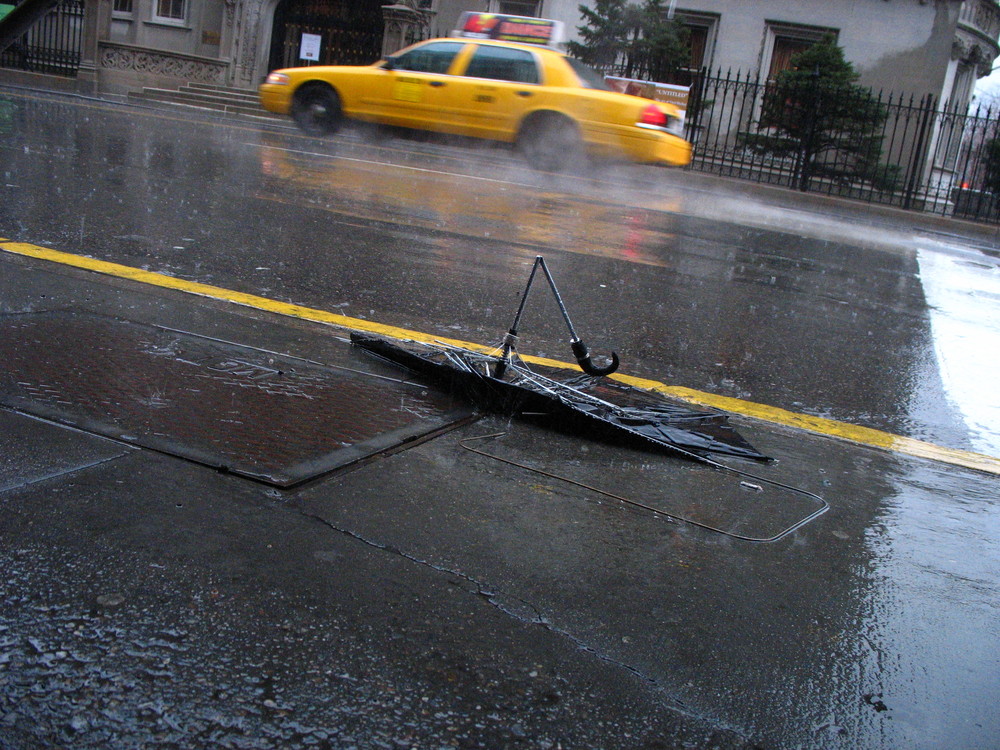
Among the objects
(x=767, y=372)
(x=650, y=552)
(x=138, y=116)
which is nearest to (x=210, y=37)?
(x=138, y=116)

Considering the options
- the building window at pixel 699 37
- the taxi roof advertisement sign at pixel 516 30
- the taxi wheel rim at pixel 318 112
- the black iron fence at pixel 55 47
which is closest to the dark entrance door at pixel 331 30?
the black iron fence at pixel 55 47

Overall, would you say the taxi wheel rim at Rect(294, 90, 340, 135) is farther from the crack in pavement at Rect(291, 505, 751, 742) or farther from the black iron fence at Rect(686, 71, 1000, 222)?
the crack in pavement at Rect(291, 505, 751, 742)

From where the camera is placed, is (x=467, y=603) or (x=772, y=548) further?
(x=772, y=548)

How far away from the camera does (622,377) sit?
14.8 ft

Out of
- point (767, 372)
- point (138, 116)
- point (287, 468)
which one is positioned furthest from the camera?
point (138, 116)

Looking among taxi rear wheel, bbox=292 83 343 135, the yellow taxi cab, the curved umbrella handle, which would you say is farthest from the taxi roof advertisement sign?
the curved umbrella handle

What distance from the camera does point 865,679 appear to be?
215 centimetres

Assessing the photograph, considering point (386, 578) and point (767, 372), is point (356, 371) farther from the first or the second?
point (767, 372)

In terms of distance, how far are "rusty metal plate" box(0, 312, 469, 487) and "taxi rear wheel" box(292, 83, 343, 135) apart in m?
12.2

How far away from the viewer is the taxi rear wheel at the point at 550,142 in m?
13.9

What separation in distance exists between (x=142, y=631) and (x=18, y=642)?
0.23 m

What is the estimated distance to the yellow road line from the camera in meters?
3.98

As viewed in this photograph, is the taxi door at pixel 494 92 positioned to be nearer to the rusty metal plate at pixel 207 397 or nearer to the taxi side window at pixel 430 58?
the taxi side window at pixel 430 58

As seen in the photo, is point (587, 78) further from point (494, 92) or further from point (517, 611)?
point (517, 611)
